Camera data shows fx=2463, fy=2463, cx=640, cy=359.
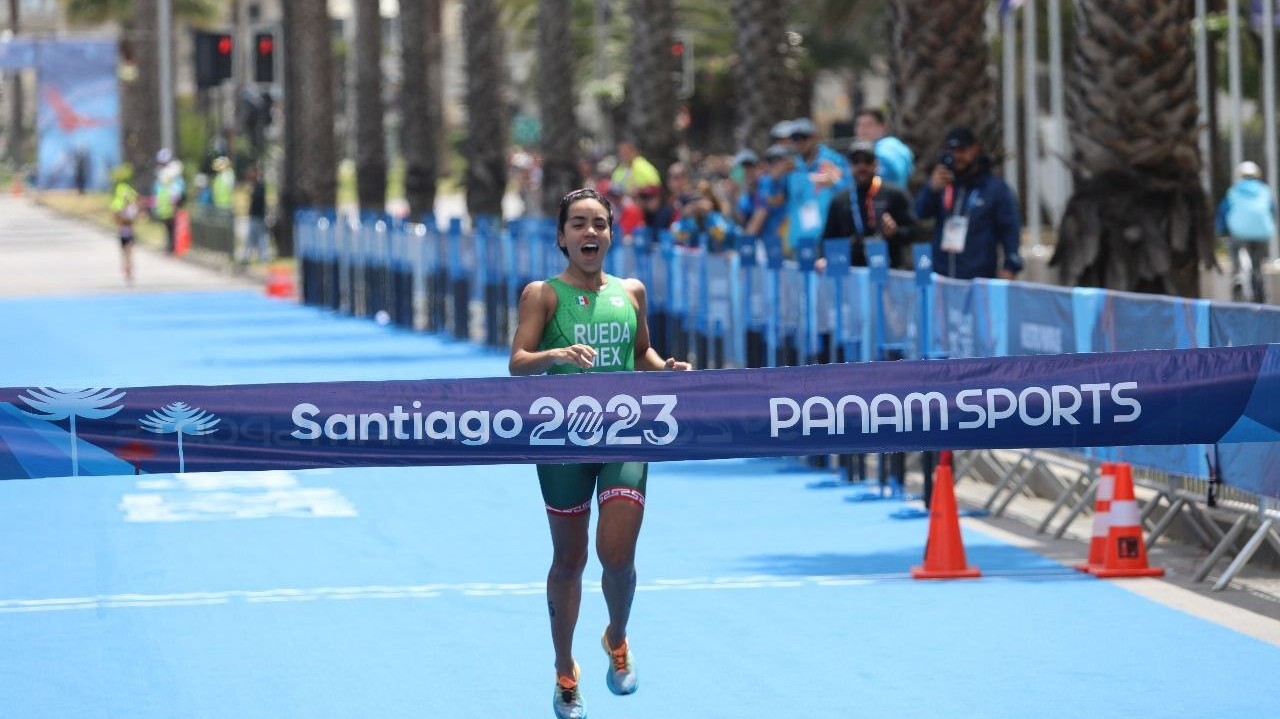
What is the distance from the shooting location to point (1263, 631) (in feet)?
33.4

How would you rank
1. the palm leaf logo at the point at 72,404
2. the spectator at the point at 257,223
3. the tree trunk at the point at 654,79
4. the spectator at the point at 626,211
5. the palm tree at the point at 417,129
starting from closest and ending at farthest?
the palm leaf logo at the point at 72,404, the spectator at the point at 626,211, the tree trunk at the point at 654,79, the palm tree at the point at 417,129, the spectator at the point at 257,223

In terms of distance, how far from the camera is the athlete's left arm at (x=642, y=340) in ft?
28.0

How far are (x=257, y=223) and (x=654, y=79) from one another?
14751mm

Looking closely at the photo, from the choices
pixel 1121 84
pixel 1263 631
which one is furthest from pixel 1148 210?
pixel 1263 631

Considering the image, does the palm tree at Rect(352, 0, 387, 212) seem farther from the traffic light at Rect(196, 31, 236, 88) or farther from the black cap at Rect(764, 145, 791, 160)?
the black cap at Rect(764, 145, 791, 160)

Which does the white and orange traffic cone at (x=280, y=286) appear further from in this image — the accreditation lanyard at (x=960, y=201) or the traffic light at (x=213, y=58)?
the accreditation lanyard at (x=960, y=201)

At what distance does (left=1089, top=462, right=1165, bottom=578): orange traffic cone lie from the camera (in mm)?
11617

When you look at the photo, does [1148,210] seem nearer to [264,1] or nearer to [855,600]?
[855,600]

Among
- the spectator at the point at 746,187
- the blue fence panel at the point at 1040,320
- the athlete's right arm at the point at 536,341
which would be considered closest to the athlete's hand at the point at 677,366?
the athlete's right arm at the point at 536,341

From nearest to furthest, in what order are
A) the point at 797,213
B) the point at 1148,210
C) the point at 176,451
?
1. the point at 176,451
2. the point at 1148,210
3. the point at 797,213

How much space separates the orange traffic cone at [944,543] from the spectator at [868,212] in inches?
204

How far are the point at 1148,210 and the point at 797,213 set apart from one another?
3674 mm

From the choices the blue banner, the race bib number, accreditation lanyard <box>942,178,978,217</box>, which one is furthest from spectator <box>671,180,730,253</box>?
the blue banner

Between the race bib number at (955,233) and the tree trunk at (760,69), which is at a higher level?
the tree trunk at (760,69)
